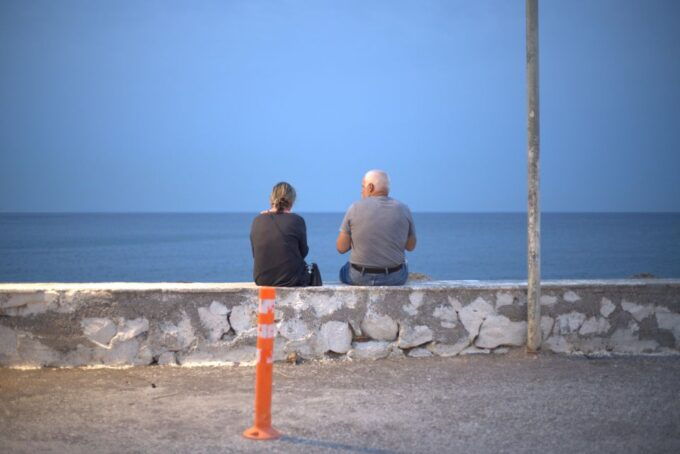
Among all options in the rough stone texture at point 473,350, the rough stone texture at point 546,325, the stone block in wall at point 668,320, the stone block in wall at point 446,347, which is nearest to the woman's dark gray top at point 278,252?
the stone block in wall at point 446,347

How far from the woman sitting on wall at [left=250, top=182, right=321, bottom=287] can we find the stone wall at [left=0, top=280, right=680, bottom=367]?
152 mm

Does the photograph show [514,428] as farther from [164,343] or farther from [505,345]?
[164,343]

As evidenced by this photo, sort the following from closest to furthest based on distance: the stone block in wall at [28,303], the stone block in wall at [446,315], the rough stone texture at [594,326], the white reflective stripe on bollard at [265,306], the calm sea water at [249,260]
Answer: the white reflective stripe on bollard at [265,306], the stone block in wall at [28,303], the stone block in wall at [446,315], the rough stone texture at [594,326], the calm sea water at [249,260]

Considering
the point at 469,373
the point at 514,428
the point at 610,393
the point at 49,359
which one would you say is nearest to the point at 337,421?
the point at 514,428

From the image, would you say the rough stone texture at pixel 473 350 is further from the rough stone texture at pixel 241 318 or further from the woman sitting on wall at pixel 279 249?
the rough stone texture at pixel 241 318

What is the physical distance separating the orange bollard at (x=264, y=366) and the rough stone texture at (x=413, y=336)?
220 cm

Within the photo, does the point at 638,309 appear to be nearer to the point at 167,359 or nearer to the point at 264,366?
the point at 264,366

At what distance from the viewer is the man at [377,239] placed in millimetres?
6164

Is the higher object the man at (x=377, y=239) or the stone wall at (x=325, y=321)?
the man at (x=377, y=239)

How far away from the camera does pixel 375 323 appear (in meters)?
6.00

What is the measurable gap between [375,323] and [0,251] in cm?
6257

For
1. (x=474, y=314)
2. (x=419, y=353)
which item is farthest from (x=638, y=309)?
(x=419, y=353)

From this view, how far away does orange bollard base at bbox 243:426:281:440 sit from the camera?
13.1 feet

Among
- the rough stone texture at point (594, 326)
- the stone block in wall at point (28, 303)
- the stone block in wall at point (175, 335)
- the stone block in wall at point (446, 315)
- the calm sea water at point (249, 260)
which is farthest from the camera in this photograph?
the calm sea water at point (249, 260)
